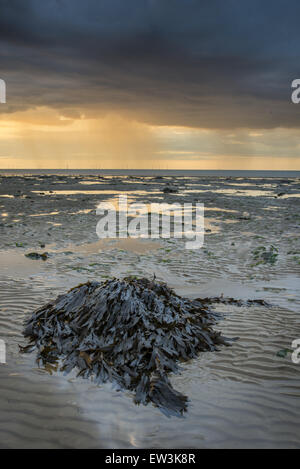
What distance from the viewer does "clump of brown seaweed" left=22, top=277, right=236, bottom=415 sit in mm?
3828

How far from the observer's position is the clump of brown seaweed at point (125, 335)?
3828 millimetres

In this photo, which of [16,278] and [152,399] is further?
[16,278]

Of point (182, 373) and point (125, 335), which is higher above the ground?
point (125, 335)

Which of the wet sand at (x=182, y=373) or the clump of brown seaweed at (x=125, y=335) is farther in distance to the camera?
the clump of brown seaweed at (x=125, y=335)

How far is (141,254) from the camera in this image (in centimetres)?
986

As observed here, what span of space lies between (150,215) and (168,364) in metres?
14.4

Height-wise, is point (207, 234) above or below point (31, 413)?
above

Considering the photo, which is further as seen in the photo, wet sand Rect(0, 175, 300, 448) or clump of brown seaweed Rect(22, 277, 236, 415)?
clump of brown seaweed Rect(22, 277, 236, 415)

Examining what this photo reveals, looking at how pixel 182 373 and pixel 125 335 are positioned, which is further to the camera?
pixel 125 335

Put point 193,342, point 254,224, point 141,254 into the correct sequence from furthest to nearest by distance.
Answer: point 254,224 < point 141,254 < point 193,342

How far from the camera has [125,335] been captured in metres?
4.37

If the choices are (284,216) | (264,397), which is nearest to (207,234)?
(284,216)
